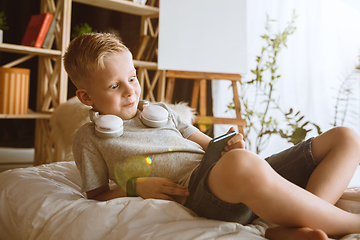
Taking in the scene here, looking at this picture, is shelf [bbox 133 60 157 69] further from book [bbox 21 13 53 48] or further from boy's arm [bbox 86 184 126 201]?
boy's arm [bbox 86 184 126 201]

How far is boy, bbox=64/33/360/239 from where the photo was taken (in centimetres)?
74

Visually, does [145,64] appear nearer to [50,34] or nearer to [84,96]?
[50,34]

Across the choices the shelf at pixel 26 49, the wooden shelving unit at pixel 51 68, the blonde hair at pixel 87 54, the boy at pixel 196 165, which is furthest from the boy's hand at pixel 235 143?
the shelf at pixel 26 49

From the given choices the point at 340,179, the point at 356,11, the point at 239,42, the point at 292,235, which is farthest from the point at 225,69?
the point at 292,235

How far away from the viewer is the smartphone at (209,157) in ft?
2.84

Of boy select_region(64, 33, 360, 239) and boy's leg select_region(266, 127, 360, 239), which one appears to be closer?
boy select_region(64, 33, 360, 239)

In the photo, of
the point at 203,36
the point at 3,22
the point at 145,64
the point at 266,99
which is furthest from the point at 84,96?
the point at 266,99

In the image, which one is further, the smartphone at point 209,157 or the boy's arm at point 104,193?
the boy's arm at point 104,193

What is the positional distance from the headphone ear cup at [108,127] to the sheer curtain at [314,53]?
201 cm

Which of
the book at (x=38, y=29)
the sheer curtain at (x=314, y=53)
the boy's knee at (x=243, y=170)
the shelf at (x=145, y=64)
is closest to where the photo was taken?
the boy's knee at (x=243, y=170)

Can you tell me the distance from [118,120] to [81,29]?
1.80 meters

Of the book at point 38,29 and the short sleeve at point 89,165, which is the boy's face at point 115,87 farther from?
the book at point 38,29

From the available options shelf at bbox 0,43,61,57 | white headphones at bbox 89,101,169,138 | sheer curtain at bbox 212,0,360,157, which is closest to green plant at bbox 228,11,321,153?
sheer curtain at bbox 212,0,360,157

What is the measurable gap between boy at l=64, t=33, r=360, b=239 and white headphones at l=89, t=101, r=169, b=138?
0.03 meters
